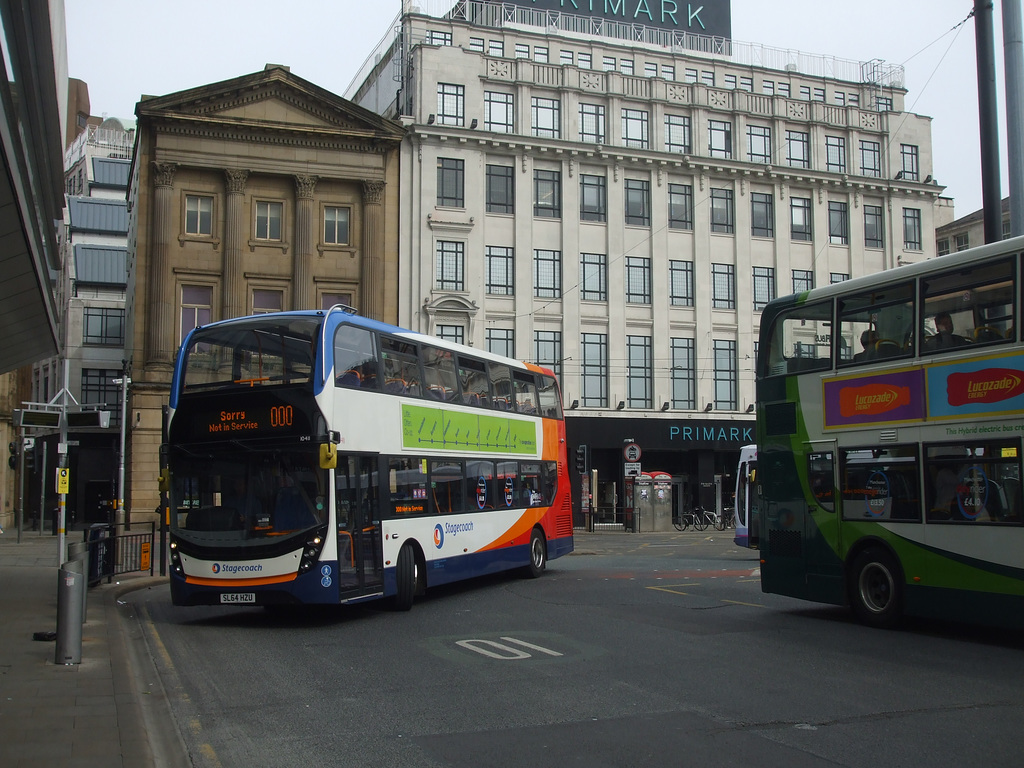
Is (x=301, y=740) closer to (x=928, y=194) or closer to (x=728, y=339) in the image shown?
(x=728, y=339)

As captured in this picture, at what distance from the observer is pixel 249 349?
44.5 ft

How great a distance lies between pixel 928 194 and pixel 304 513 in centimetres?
4512

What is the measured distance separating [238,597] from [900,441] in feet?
27.6

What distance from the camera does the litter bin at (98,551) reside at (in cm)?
1766

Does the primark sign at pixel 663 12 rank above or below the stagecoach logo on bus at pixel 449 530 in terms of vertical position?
above

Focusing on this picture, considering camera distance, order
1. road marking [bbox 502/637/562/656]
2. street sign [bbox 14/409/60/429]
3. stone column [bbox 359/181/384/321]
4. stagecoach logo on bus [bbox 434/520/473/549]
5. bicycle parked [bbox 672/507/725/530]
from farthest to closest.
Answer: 1. bicycle parked [bbox 672/507/725/530]
2. stone column [bbox 359/181/384/321]
3. street sign [bbox 14/409/60/429]
4. stagecoach logo on bus [bbox 434/520/473/549]
5. road marking [bbox 502/637/562/656]

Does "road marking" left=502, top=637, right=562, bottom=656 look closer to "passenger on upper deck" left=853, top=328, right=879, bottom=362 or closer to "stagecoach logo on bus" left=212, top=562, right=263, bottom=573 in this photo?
"stagecoach logo on bus" left=212, top=562, right=263, bottom=573

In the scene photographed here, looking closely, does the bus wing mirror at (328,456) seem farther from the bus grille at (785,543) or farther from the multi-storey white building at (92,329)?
the multi-storey white building at (92,329)

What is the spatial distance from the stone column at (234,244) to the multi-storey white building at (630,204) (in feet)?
20.7

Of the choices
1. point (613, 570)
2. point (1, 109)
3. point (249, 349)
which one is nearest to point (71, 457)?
point (613, 570)

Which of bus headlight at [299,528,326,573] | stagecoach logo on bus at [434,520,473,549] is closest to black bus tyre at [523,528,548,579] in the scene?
stagecoach logo on bus at [434,520,473,549]

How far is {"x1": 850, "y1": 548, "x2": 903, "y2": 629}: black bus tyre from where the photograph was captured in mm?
12430

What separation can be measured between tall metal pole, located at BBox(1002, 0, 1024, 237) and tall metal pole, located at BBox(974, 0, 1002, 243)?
0.21 meters

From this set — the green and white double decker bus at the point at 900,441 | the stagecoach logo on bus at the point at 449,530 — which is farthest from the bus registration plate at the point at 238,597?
the green and white double decker bus at the point at 900,441
